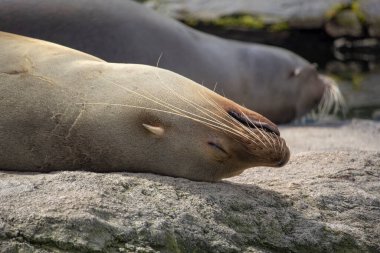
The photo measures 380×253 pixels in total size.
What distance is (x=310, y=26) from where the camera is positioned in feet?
36.7

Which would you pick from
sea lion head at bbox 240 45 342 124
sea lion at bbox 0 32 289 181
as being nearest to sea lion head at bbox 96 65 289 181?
sea lion at bbox 0 32 289 181

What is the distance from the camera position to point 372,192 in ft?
14.9

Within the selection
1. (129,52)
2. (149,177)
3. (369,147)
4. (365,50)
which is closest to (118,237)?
(149,177)

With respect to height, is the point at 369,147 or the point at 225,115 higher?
the point at 225,115

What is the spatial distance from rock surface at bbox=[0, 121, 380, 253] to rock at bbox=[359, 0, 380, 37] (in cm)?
644

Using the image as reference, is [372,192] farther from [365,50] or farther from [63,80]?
[365,50]

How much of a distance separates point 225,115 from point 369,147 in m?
2.62

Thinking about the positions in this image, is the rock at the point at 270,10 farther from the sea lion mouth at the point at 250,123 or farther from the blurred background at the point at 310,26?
the sea lion mouth at the point at 250,123

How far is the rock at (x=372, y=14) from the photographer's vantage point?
10938 mm

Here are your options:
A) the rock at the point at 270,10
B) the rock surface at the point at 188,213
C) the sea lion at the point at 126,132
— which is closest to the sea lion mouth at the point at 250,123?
the sea lion at the point at 126,132

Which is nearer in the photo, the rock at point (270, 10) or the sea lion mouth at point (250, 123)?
the sea lion mouth at point (250, 123)

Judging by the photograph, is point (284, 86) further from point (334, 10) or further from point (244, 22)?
point (334, 10)

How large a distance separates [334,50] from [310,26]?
0.49m

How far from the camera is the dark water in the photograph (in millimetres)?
10797
